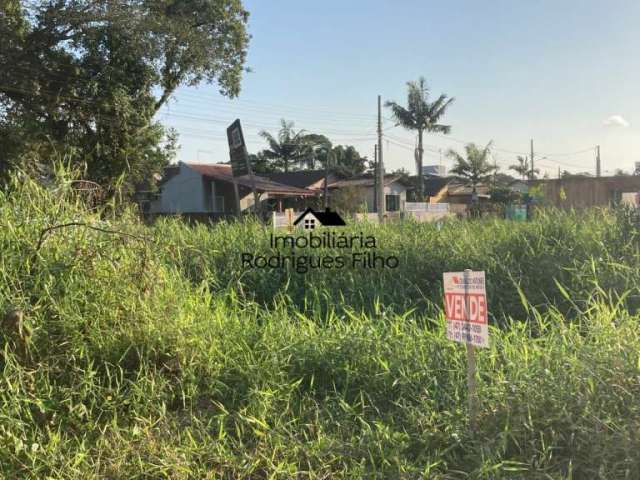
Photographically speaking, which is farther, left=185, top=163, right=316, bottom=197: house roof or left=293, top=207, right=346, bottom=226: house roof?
left=185, top=163, right=316, bottom=197: house roof

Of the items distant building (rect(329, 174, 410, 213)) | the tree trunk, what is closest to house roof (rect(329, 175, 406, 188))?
distant building (rect(329, 174, 410, 213))

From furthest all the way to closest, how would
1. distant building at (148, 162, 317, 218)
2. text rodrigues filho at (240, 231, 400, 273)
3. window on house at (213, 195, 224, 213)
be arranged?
1. window on house at (213, 195, 224, 213)
2. distant building at (148, 162, 317, 218)
3. text rodrigues filho at (240, 231, 400, 273)

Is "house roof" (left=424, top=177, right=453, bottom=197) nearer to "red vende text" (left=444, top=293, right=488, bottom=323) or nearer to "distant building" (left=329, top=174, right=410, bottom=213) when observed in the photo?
"distant building" (left=329, top=174, right=410, bottom=213)

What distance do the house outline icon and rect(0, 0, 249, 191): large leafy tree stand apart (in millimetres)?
8129

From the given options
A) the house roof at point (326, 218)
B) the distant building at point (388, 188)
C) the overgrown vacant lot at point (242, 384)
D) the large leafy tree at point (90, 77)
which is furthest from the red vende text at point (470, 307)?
the distant building at point (388, 188)

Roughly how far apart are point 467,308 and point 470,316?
53 millimetres

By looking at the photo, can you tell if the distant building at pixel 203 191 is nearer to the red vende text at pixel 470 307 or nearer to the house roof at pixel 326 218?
the house roof at pixel 326 218

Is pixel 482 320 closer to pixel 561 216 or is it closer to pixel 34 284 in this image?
pixel 34 284

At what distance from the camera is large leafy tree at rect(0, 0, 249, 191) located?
1500 cm

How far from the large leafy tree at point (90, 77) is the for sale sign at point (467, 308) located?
1347 centimetres

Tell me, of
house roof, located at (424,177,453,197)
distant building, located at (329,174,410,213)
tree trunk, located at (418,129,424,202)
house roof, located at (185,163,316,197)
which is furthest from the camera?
house roof, located at (424,177,453,197)

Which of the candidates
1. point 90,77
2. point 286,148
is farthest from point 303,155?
point 90,77

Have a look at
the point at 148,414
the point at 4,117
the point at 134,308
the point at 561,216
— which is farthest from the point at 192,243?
the point at 4,117

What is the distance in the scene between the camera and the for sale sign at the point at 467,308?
2807 millimetres
